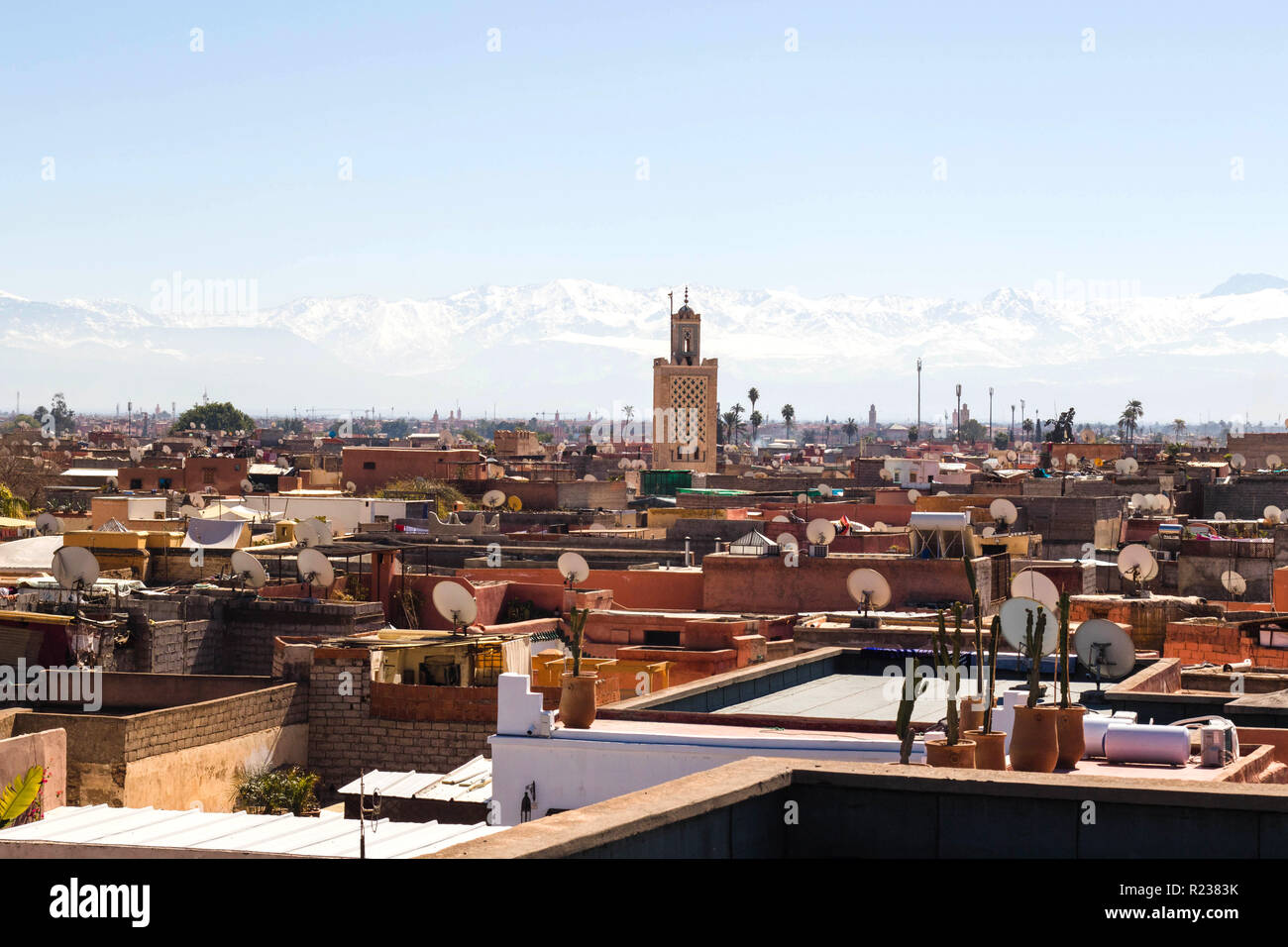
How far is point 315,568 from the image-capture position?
24156mm

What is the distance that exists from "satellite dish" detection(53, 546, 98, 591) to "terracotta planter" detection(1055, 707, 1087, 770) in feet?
53.0

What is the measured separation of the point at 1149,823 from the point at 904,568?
21493 mm

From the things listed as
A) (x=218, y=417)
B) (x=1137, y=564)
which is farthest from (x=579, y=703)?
(x=218, y=417)

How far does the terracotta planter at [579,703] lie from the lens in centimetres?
1206

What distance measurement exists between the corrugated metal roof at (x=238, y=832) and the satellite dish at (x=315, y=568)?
11024 mm

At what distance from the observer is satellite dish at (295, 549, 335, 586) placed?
949 inches

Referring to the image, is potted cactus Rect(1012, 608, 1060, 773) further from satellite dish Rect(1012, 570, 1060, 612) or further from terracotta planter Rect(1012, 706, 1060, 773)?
satellite dish Rect(1012, 570, 1060, 612)

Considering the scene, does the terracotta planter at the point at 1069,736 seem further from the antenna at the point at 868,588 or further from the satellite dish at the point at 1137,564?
the satellite dish at the point at 1137,564

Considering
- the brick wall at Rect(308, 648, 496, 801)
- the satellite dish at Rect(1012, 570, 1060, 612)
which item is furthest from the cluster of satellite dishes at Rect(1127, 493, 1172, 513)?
the brick wall at Rect(308, 648, 496, 801)

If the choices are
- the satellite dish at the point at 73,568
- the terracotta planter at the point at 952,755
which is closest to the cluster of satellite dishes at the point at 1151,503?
the satellite dish at the point at 73,568

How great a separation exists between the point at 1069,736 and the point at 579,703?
3.83 m

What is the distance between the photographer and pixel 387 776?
17.9 metres

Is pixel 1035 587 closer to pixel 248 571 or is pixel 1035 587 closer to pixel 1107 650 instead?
pixel 1107 650
